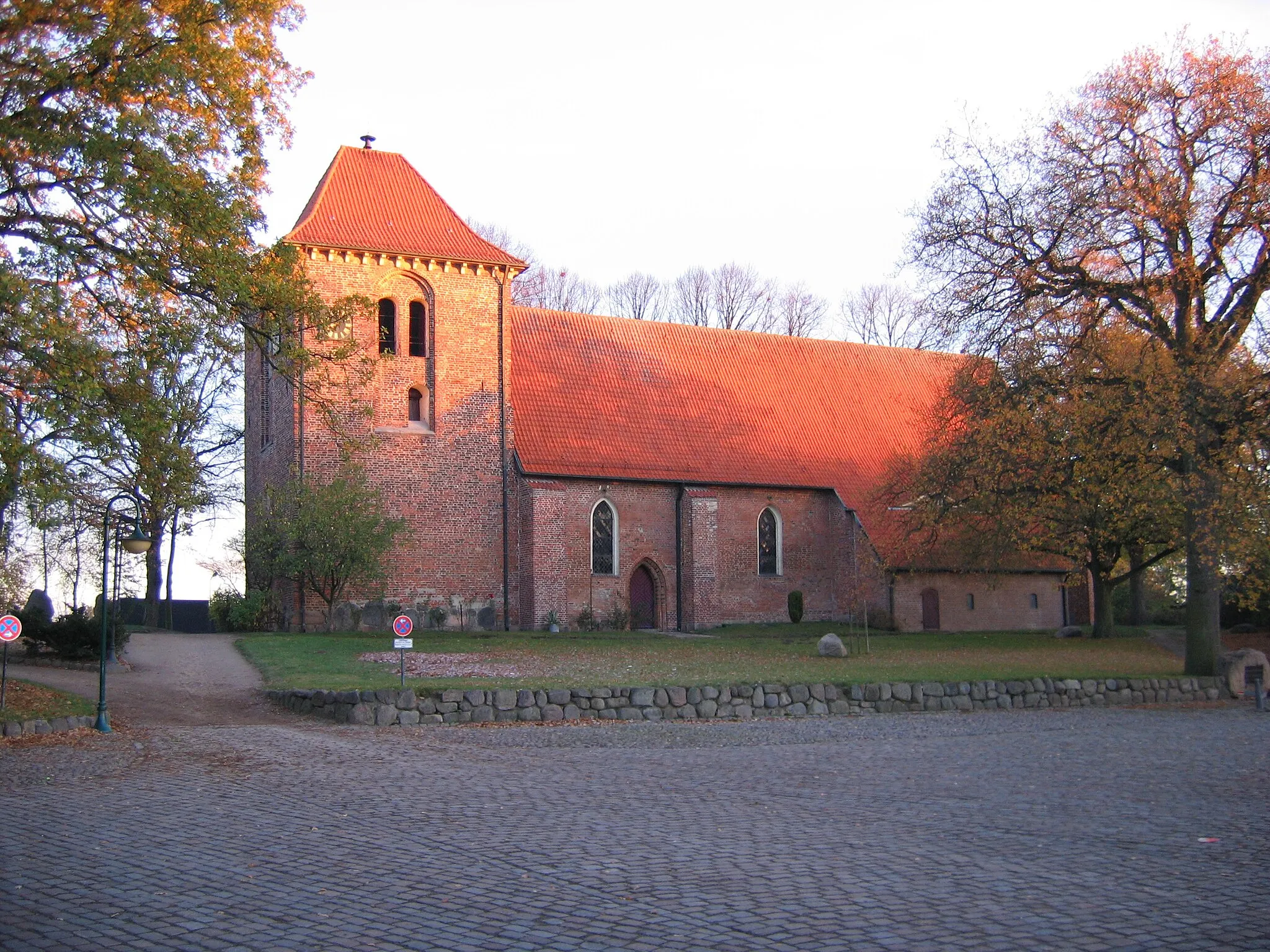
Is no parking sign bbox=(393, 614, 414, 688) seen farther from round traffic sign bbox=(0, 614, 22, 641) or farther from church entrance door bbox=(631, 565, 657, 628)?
church entrance door bbox=(631, 565, 657, 628)

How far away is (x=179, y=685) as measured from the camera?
787 inches

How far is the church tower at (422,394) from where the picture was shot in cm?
3094

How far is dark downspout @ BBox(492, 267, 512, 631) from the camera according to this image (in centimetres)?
3194

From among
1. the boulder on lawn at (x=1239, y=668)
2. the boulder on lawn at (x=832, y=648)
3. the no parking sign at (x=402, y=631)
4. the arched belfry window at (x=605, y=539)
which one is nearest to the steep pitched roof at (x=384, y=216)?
the arched belfry window at (x=605, y=539)

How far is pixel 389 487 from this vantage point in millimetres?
31328

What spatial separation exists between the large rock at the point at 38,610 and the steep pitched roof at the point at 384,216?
1090cm

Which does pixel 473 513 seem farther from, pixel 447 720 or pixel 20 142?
pixel 20 142

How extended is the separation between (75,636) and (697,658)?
40.5 feet

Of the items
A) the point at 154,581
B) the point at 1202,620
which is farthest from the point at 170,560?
the point at 1202,620

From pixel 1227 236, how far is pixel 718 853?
1790 centimetres

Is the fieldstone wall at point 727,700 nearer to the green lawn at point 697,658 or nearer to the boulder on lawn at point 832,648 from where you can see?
the green lawn at point 697,658

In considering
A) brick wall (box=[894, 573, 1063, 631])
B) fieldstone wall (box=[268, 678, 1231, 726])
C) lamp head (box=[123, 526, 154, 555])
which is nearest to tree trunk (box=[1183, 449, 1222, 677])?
fieldstone wall (box=[268, 678, 1231, 726])

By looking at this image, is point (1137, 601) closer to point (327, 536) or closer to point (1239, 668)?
point (1239, 668)

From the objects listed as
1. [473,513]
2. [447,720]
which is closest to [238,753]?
[447,720]
